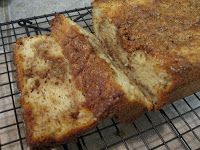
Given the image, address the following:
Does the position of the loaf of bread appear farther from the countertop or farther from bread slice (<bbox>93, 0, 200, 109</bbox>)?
the countertop

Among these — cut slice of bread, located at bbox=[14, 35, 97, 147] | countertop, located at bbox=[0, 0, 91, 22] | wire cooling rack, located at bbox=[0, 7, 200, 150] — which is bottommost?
wire cooling rack, located at bbox=[0, 7, 200, 150]

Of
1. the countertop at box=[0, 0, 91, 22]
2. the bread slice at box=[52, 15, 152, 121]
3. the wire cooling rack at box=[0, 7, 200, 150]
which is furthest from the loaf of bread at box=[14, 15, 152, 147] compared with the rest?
the countertop at box=[0, 0, 91, 22]

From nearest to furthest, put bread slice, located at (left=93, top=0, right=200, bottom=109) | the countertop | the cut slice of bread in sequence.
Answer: the cut slice of bread, bread slice, located at (left=93, top=0, right=200, bottom=109), the countertop

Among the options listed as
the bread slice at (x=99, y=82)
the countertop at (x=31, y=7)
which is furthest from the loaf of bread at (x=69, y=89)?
the countertop at (x=31, y=7)

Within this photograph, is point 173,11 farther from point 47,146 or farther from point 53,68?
point 47,146

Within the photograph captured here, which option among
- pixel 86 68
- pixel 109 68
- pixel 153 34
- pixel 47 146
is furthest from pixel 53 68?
pixel 153 34

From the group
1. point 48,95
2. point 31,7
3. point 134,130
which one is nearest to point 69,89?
point 48,95

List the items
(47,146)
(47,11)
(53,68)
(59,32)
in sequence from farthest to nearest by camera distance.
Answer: (47,11), (59,32), (53,68), (47,146)
